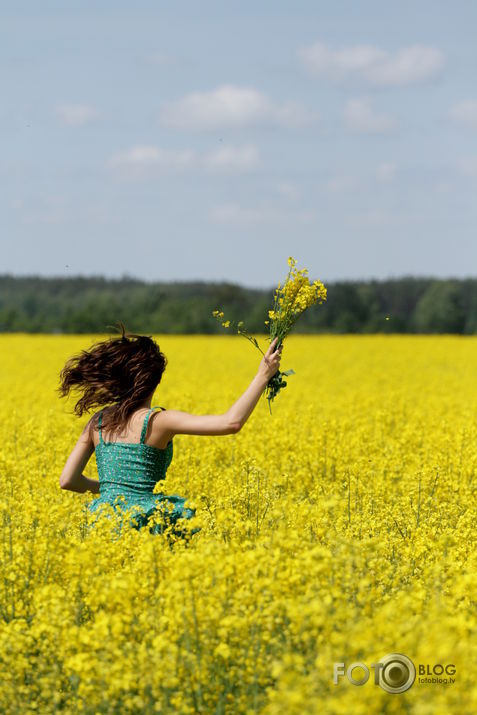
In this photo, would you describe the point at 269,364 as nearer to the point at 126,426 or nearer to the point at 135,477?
the point at 126,426

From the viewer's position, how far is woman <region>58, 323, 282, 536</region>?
583 cm

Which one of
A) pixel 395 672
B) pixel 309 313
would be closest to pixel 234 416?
pixel 395 672

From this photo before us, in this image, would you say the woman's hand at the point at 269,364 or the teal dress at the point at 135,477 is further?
the teal dress at the point at 135,477

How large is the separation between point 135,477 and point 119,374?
69 cm

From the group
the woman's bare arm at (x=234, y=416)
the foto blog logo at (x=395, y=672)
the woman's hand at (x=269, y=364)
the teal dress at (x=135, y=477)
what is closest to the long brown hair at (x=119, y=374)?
the teal dress at (x=135, y=477)

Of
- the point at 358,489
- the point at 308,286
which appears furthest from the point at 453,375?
the point at 308,286

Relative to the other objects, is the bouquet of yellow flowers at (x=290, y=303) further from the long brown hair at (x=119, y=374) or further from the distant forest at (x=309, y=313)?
the distant forest at (x=309, y=313)

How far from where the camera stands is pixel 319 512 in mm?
5465

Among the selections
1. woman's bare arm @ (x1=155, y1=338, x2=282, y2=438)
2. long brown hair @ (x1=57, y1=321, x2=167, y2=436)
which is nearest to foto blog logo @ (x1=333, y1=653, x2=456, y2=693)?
woman's bare arm @ (x1=155, y1=338, x2=282, y2=438)

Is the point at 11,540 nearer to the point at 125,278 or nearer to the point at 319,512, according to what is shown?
the point at 319,512

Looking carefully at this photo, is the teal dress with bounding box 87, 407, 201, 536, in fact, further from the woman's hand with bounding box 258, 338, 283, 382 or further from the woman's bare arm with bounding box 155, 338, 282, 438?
the woman's hand with bounding box 258, 338, 283, 382

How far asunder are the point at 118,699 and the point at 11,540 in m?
1.36

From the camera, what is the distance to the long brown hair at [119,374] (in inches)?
230

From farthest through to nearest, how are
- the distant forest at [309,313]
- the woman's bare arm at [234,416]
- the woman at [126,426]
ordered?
the distant forest at [309,313]
the woman at [126,426]
the woman's bare arm at [234,416]
